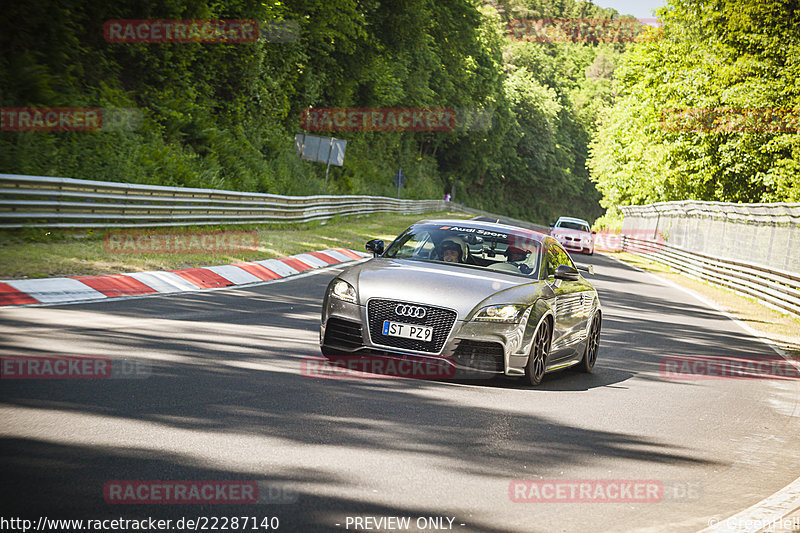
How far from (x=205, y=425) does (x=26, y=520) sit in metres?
1.96

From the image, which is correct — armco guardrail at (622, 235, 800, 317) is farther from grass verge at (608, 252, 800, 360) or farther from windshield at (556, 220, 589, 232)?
windshield at (556, 220, 589, 232)

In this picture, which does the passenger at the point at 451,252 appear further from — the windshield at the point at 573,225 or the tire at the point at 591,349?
the windshield at the point at 573,225

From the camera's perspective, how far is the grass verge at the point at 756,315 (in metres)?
16.0

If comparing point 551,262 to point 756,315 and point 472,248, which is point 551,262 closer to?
point 472,248

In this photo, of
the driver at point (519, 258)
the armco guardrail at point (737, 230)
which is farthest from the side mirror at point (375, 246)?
the armco guardrail at point (737, 230)

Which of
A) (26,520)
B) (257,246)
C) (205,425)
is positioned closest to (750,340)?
(257,246)

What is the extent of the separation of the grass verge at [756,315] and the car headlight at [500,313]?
7.35 m

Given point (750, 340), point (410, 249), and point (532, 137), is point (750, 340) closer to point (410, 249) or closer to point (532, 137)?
point (410, 249)

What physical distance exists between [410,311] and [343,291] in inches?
29.0

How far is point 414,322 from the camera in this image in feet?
26.5

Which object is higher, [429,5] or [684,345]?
[429,5]

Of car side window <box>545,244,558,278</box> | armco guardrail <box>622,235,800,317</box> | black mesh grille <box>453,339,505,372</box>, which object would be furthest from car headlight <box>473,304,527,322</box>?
armco guardrail <box>622,235,800,317</box>

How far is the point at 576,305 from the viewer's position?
984 cm

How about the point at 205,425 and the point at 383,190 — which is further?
the point at 383,190
